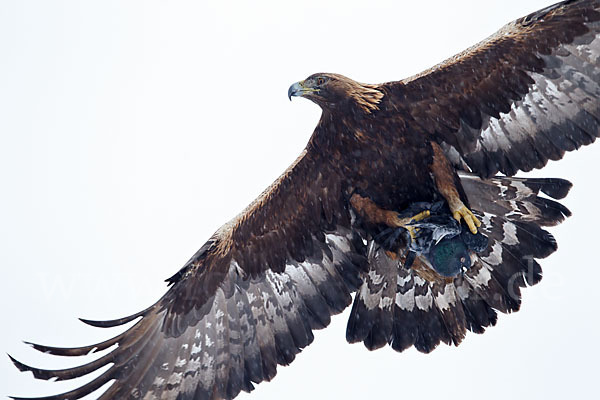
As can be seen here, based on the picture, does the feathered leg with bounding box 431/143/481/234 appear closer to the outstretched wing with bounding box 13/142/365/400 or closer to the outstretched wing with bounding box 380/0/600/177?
the outstretched wing with bounding box 380/0/600/177

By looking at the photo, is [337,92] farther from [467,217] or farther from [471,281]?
[471,281]

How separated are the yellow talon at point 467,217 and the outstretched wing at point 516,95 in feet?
1.66

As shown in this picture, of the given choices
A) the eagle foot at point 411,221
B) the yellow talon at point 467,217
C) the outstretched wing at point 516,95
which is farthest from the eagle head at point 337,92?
the yellow talon at point 467,217

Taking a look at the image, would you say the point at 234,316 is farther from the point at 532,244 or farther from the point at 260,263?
the point at 532,244

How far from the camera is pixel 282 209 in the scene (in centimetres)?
776

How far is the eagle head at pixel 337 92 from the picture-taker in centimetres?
733

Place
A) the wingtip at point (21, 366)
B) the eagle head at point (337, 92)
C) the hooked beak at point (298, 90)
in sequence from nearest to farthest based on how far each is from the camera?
the wingtip at point (21, 366)
the eagle head at point (337, 92)
the hooked beak at point (298, 90)

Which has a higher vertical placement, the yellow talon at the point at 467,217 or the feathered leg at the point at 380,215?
the feathered leg at the point at 380,215

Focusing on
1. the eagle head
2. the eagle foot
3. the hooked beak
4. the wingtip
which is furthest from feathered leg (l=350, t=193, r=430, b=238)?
the wingtip

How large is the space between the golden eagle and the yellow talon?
0.04 ft

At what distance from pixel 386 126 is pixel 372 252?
4.30ft

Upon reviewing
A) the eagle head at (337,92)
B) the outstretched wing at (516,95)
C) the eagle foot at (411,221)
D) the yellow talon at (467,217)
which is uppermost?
the eagle head at (337,92)

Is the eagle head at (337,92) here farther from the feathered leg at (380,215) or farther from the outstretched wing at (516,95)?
the feathered leg at (380,215)

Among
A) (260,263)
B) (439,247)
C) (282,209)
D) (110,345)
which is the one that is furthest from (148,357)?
(439,247)
